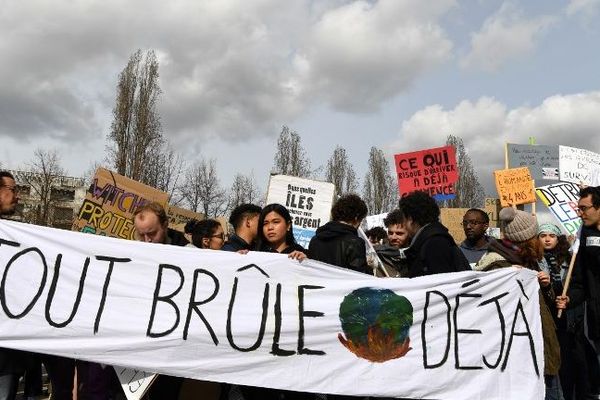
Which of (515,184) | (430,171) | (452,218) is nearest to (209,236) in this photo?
(430,171)

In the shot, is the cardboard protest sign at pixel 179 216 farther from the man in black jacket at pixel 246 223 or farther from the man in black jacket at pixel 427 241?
the man in black jacket at pixel 427 241

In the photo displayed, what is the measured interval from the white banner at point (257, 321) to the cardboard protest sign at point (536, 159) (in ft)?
24.3

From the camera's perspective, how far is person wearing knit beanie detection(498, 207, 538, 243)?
14.0 feet

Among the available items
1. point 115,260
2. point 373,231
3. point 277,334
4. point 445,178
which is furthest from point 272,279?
point 445,178

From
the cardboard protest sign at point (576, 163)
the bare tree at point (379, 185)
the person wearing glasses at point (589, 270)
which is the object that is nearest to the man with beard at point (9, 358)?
the person wearing glasses at point (589, 270)

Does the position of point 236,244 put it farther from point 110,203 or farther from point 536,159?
point 536,159

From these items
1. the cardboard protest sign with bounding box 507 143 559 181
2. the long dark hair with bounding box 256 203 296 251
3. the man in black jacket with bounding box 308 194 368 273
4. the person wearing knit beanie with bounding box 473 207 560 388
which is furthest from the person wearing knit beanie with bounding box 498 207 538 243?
the cardboard protest sign with bounding box 507 143 559 181

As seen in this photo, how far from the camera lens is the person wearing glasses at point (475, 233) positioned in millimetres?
5762

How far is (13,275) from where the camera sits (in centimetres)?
377

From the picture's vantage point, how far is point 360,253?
13.7 feet

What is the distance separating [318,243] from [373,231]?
308 centimetres

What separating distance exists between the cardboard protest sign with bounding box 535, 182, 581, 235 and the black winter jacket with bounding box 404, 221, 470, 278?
9.73 feet

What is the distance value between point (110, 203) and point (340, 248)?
368 centimetres

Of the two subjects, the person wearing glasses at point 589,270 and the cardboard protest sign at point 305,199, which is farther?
the cardboard protest sign at point 305,199
